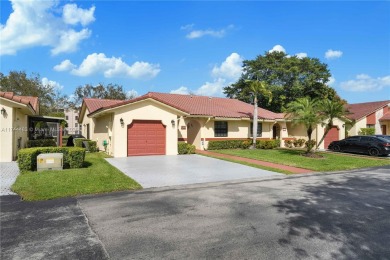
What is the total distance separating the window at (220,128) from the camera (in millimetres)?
24791

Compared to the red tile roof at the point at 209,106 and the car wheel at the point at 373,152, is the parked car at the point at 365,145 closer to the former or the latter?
the car wheel at the point at 373,152

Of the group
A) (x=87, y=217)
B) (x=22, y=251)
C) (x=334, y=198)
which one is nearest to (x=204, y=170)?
(x=334, y=198)

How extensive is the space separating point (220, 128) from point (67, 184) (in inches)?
685

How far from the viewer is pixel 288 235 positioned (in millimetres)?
5199

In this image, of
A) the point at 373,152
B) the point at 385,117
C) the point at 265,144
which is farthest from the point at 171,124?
the point at 385,117

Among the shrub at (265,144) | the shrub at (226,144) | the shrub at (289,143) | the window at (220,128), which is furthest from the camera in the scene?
the shrub at (289,143)

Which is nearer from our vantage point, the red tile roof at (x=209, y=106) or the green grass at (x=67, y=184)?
the green grass at (x=67, y=184)

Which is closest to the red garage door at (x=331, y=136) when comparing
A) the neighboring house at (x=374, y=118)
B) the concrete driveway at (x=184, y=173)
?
the neighboring house at (x=374, y=118)

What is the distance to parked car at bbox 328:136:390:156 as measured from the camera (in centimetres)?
2066

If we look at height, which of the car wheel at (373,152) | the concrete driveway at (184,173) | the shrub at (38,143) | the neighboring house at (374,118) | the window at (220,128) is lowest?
the concrete driveway at (184,173)

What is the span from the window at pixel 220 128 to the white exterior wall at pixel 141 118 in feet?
19.1

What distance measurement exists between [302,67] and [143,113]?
102 ft

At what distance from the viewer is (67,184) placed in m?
9.04

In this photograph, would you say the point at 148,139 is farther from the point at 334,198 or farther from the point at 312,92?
the point at 312,92
